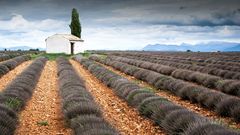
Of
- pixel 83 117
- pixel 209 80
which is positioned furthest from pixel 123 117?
pixel 209 80

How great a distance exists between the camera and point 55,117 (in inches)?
376

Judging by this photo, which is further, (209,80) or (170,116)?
(209,80)

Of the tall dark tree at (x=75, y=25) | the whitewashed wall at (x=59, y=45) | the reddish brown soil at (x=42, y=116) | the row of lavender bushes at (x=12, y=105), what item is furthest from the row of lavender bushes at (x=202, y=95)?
the tall dark tree at (x=75, y=25)

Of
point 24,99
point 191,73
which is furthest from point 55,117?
point 191,73

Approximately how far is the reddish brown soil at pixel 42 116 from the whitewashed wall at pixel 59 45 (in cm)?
3438

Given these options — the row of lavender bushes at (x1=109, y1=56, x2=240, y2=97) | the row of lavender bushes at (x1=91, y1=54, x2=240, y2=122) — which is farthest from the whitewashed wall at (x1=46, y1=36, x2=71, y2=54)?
the row of lavender bushes at (x1=91, y1=54, x2=240, y2=122)

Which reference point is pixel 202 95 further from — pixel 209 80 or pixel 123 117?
pixel 209 80

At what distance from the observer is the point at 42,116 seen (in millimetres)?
9664

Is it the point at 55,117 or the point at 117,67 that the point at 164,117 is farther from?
the point at 117,67

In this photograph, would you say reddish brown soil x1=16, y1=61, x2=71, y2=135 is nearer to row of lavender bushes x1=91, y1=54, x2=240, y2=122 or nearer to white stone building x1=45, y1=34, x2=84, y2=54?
row of lavender bushes x1=91, y1=54, x2=240, y2=122

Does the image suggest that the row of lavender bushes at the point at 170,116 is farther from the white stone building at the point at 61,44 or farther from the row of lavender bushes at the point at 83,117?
the white stone building at the point at 61,44

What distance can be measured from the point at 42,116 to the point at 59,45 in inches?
1553

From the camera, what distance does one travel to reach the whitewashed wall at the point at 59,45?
48.3m

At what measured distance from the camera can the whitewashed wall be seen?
48.3 metres
